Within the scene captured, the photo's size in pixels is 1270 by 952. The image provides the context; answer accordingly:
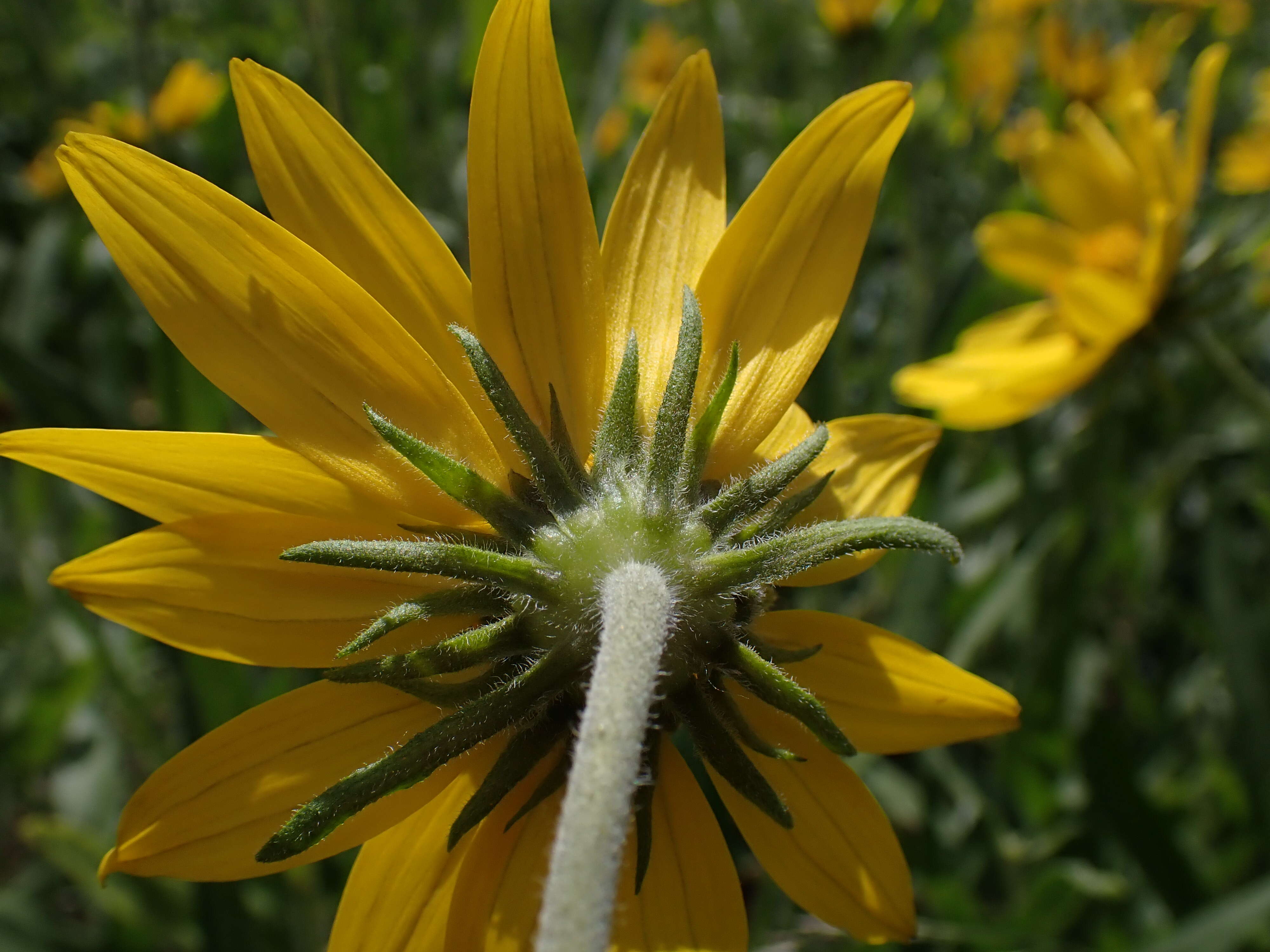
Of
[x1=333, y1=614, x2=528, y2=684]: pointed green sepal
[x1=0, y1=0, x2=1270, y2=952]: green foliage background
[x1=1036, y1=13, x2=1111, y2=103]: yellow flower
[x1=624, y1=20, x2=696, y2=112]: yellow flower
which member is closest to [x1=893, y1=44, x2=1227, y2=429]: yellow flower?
[x1=0, y1=0, x2=1270, y2=952]: green foliage background

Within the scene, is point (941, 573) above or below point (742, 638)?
above

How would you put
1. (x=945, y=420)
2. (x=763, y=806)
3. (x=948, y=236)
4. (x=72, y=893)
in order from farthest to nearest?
(x=948, y=236), (x=72, y=893), (x=945, y=420), (x=763, y=806)

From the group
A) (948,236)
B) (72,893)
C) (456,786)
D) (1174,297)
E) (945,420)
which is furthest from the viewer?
(948,236)

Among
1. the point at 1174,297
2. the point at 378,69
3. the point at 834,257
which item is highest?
the point at 378,69

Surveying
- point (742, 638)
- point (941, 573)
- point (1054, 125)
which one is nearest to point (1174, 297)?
point (941, 573)

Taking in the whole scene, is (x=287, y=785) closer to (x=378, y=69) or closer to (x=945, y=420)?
(x=945, y=420)

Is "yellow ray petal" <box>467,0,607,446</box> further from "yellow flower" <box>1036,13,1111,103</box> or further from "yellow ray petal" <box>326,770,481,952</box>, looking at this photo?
"yellow flower" <box>1036,13,1111,103</box>

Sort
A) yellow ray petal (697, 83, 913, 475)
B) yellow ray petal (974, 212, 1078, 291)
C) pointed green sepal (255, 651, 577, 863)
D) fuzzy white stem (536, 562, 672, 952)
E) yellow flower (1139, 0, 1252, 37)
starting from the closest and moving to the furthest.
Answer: fuzzy white stem (536, 562, 672, 952), pointed green sepal (255, 651, 577, 863), yellow ray petal (697, 83, 913, 475), yellow ray petal (974, 212, 1078, 291), yellow flower (1139, 0, 1252, 37)
